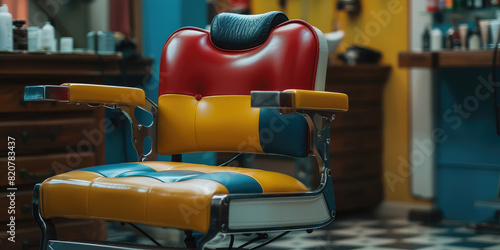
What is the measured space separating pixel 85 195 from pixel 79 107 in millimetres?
1243

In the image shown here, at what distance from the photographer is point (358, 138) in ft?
14.8

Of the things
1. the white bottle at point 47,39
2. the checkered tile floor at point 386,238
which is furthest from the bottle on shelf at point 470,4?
the white bottle at point 47,39

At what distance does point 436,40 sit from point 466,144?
0.64m

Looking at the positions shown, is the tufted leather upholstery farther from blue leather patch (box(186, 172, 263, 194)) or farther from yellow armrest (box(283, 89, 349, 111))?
blue leather patch (box(186, 172, 263, 194))

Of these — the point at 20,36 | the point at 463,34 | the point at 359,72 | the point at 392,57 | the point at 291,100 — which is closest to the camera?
the point at 291,100

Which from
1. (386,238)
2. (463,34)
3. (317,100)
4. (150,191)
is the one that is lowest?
(386,238)

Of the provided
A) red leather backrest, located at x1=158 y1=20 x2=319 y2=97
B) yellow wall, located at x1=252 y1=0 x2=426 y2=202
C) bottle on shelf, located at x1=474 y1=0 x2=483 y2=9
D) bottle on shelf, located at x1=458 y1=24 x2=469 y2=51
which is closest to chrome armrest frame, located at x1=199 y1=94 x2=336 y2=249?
red leather backrest, located at x1=158 y1=20 x2=319 y2=97

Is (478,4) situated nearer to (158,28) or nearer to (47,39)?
(158,28)

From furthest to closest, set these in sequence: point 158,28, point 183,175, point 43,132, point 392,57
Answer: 1. point 392,57
2. point 158,28
3. point 43,132
4. point 183,175

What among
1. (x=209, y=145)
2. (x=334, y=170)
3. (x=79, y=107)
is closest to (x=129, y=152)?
(x=79, y=107)

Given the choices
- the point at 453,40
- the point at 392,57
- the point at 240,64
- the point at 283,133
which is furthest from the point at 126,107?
the point at 392,57

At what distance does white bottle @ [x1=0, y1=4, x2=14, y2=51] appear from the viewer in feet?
9.82

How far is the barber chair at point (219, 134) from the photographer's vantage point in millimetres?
1768

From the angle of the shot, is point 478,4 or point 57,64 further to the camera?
point 478,4
